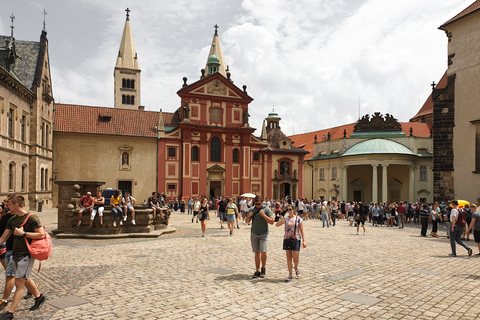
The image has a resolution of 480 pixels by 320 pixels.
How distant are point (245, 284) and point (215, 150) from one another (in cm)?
3831

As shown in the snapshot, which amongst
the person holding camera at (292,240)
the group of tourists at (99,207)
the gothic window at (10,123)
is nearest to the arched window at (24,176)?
the gothic window at (10,123)

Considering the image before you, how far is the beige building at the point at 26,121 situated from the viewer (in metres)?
25.8

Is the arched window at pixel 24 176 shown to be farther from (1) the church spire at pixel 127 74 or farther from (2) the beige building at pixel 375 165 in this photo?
(1) the church spire at pixel 127 74

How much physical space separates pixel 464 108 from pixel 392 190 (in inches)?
886

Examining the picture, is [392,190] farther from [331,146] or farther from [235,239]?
[235,239]

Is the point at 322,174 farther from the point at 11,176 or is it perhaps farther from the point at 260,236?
the point at 260,236

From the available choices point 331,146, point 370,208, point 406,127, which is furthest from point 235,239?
point 406,127

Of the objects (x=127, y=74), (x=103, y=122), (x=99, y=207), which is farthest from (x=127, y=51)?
(x=99, y=207)

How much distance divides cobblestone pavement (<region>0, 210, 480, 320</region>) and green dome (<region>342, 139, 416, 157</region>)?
32.2m

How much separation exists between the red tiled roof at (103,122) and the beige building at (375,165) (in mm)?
19956

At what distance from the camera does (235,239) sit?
50.8 feet

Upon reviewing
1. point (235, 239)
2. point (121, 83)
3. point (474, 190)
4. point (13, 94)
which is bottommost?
point (235, 239)

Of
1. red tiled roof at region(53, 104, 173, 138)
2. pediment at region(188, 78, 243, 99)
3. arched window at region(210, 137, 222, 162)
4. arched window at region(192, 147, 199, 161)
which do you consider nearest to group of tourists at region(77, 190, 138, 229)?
red tiled roof at region(53, 104, 173, 138)

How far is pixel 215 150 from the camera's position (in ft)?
151
